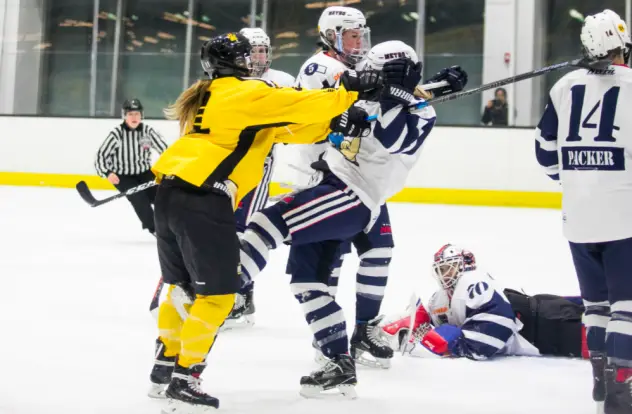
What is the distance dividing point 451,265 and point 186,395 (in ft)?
4.42

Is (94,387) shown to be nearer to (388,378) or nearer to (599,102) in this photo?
(388,378)

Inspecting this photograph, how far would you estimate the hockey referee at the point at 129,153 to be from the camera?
6.73 metres

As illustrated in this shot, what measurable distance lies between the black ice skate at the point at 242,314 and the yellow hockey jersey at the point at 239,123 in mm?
1272

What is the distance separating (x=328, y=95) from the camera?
2.42 m

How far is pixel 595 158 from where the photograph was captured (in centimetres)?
241

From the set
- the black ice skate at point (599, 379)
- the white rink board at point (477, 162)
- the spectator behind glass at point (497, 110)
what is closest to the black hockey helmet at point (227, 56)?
the black ice skate at point (599, 379)

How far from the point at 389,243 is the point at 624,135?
44.3 inches

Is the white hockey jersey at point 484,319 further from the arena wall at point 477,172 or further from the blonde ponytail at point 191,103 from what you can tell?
the arena wall at point 477,172

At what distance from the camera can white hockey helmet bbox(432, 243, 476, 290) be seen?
3.39 metres

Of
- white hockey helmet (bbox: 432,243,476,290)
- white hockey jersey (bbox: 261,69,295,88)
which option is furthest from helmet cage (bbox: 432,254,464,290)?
white hockey jersey (bbox: 261,69,295,88)

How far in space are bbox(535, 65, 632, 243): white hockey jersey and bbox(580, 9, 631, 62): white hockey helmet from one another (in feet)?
0.18

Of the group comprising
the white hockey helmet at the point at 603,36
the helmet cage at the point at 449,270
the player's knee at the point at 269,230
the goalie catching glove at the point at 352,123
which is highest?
the white hockey helmet at the point at 603,36

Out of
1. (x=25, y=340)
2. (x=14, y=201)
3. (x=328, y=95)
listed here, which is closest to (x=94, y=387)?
(x=25, y=340)

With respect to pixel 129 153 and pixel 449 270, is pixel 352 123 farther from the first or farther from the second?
pixel 129 153
